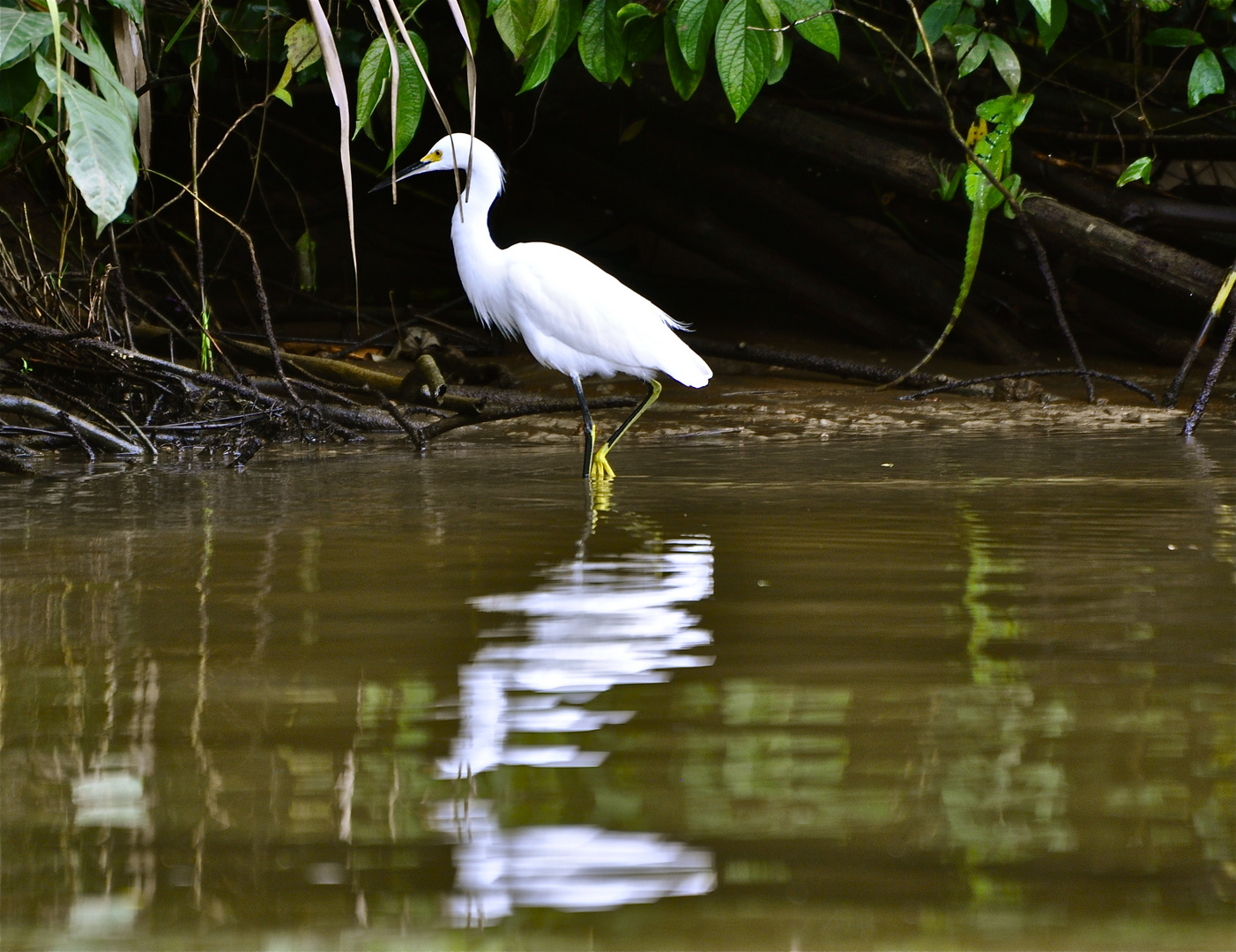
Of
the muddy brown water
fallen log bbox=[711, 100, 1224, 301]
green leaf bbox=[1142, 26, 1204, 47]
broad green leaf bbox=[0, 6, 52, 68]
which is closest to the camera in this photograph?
the muddy brown water

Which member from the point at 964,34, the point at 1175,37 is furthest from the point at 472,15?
the point at 1175,37

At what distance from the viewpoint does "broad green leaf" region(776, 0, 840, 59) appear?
10.7ft

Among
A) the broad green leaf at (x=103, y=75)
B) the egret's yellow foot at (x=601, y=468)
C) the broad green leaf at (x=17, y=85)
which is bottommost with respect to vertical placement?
the egret's yellow foot at (x=601, y=468)

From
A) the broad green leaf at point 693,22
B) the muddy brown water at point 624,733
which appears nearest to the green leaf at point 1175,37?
the broad green leaf at point 693,22

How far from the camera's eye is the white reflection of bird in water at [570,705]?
1.01 m

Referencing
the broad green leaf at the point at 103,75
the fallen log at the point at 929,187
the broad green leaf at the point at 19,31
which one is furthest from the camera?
the fallen log at the point at 929,187

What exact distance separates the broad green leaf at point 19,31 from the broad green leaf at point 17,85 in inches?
13.3

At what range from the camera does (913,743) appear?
1286 mm

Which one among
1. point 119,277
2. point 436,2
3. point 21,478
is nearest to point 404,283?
point 436,2

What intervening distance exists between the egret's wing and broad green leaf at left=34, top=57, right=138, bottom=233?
8.20ft

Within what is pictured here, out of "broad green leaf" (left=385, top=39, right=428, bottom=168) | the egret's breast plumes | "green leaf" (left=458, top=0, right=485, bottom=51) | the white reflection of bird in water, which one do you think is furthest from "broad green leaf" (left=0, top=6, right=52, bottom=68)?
the egret's breast plumes

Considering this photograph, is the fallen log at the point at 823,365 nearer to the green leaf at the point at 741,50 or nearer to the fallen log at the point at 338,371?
the fallen log at the point at 338,371

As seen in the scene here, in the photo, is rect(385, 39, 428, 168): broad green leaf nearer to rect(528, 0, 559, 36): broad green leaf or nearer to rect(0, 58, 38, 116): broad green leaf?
rect(528, 0, 559, 36): broad green leaf

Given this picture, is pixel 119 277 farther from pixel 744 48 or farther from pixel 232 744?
pixel 232 744
